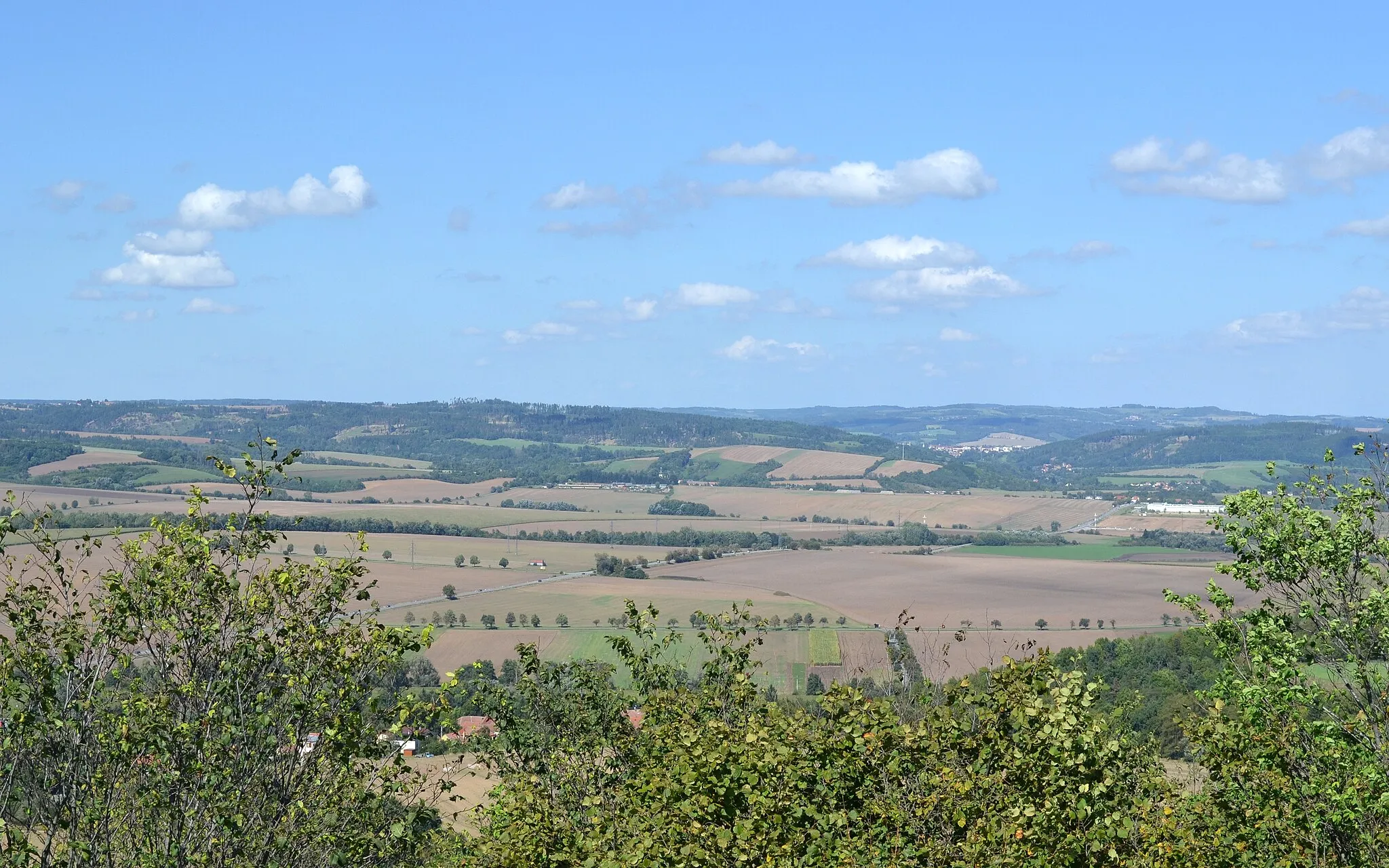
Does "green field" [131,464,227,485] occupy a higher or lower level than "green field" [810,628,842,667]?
higher

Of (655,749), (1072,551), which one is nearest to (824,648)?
(655,749)

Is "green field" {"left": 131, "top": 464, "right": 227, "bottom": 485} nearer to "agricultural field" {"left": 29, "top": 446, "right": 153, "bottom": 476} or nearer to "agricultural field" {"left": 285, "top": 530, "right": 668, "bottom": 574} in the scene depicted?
"agricultural field" {"left": 29, "top": 446, "right": 153, "bottom": 476}

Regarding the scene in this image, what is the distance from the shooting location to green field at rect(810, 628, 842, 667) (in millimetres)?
68750

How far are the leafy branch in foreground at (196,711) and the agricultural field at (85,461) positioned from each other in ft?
582

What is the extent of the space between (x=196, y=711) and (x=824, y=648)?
206 feet

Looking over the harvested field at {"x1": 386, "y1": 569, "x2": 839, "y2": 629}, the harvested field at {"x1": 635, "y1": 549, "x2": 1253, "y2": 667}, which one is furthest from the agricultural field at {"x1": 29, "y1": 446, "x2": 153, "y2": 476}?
the harvested field at {"x1": 635, "y1": 549, "x2": 1253, "y2": 667}

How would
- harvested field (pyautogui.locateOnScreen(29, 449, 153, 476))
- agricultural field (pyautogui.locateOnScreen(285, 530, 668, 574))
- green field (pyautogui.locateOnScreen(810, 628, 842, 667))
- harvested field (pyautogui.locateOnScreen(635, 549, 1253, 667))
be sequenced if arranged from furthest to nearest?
1. harvested field (pyautogui.locateOnScreen(29, 449, 153, 476))
2. agricultural field (pyautogui.locateOnScreen(285, 530, 668, 574))
3. harvested field (pyautogui.locateOnScreen(635, 549, 1253, 667))
4. green field (pyautogui.locateOnScreen(810, 628, 842, 667))

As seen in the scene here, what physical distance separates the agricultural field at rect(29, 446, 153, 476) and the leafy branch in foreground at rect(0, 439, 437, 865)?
582ft

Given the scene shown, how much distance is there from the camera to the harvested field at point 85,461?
177913 millimetres

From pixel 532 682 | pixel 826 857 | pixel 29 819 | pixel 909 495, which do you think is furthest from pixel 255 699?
pixel 909 495

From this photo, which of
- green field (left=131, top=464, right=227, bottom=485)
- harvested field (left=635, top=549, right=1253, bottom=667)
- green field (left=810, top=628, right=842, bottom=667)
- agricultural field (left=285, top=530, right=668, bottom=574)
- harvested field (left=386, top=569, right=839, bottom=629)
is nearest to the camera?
green field (left=810, top=628, right=842, bottom=667)

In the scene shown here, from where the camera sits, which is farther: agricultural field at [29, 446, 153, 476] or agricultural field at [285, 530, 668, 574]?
agricultural field at [29, 446, 153, 476]

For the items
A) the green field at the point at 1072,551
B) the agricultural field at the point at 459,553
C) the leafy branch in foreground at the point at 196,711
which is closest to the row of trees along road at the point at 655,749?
the leafy branch in foreground at the point at 196,711

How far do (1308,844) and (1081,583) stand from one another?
9010 cm
